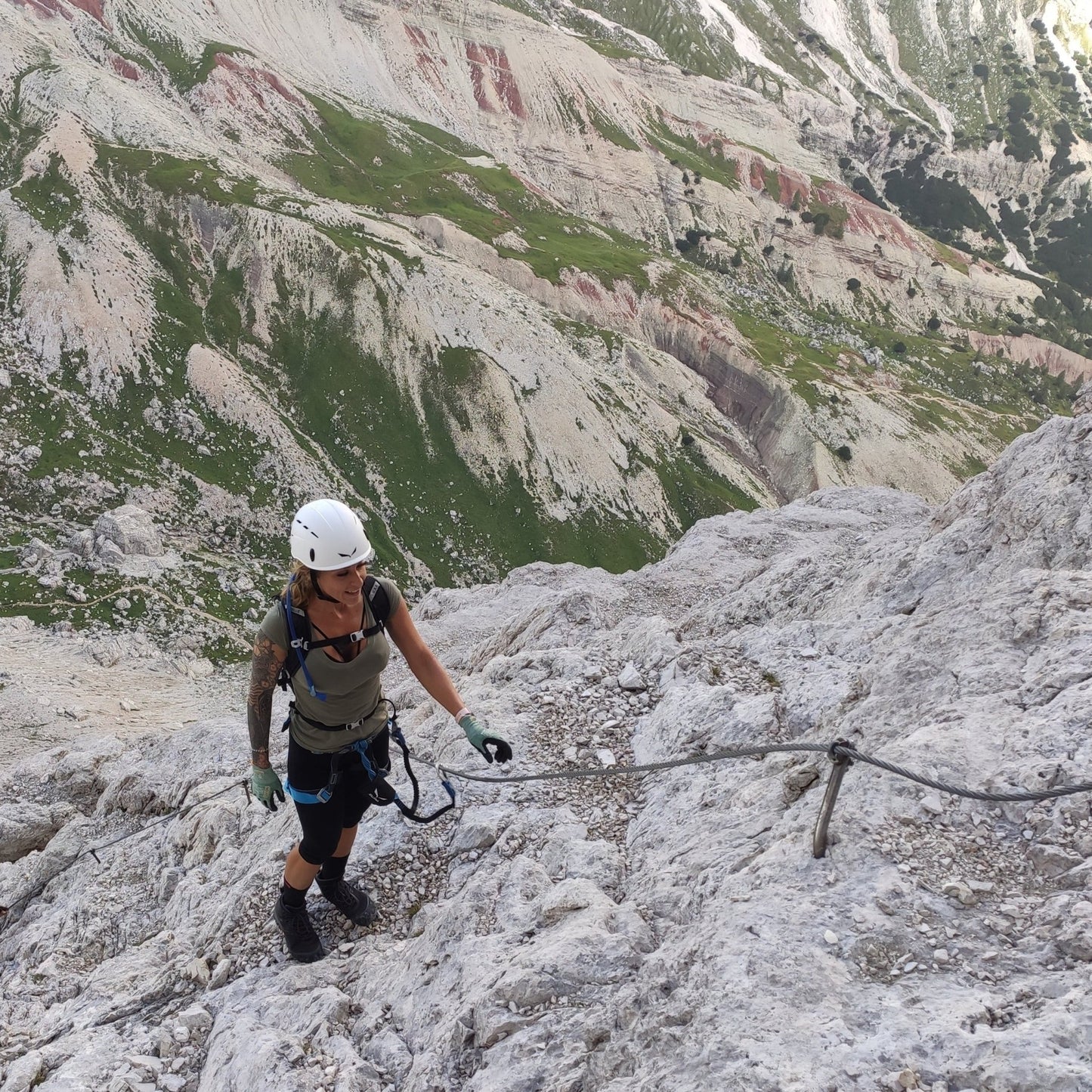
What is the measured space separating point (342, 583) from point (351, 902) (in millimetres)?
4974

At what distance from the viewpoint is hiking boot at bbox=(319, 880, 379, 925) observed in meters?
9.72

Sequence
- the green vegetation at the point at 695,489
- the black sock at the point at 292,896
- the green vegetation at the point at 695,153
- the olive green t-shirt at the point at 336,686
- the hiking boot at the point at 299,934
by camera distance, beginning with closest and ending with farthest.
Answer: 1. the olive green t-shirt at the point at 336,686
2. the black sock at the point at 292,896
3. the hiking boot at the point at 299,934
4. the green vegetation at the point at 695,489
5. the green vegetation at the point at 695,153

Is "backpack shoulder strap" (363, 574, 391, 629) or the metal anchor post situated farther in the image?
"backpack shoulder strap" (363, 574, 391, 629)

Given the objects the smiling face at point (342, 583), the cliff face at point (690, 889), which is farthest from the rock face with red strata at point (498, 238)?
the smiling face at point (342, 583)

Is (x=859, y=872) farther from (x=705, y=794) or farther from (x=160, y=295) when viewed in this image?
(x=160, y=295)

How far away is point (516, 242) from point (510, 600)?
86.4 meters

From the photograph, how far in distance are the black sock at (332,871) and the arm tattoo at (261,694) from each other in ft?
6.04

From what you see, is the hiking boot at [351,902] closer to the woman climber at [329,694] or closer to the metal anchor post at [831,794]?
the woman climber at [329,694]

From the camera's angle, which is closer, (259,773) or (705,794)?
(259,773)

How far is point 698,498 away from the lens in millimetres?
83312

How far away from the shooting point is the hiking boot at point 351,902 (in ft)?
31.9

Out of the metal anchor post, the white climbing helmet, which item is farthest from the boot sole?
the metal anchor post

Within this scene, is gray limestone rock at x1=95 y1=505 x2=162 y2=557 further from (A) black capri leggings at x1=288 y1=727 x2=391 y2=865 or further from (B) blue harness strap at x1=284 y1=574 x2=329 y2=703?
(B) blue harness strap at x1=284 y1=574 x2=329 y2=703

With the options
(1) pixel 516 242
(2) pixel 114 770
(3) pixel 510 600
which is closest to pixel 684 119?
(1) pixel 516 242
